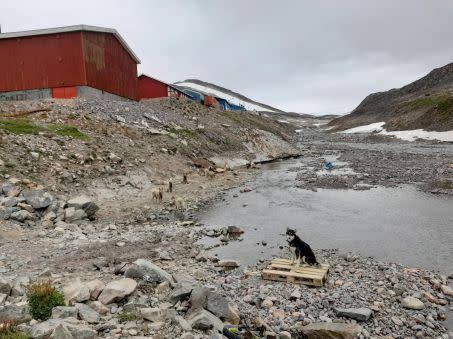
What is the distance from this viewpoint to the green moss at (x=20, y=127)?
25.9m

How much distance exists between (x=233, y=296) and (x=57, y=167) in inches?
656

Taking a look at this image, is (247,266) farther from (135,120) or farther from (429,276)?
(135,120)

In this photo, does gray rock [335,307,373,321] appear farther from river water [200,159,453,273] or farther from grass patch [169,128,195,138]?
grass patch [169,128,195,138]

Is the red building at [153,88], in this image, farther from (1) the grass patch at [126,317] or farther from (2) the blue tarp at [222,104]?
(1) the grass patch at [126,317]

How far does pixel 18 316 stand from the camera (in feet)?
26.3


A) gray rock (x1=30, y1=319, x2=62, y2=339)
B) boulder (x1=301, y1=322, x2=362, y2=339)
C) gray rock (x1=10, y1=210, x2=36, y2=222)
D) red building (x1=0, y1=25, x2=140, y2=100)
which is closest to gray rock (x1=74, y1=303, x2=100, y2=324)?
gray rock (x1=30, y1=319, x2=62, y2=339)

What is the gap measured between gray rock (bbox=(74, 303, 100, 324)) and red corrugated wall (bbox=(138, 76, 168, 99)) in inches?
2327

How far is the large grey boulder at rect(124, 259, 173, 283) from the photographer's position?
429 inches

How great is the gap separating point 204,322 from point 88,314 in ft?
8.44

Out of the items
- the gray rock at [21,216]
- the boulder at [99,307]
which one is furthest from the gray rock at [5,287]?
the gray rock at [21,216]

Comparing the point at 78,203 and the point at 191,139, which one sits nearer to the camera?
the point at 78,203

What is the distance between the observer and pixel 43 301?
333 inches

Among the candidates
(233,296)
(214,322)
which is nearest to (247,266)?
(233,296)

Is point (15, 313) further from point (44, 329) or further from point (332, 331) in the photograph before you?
point (332, 331)
